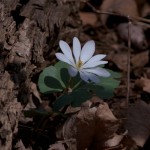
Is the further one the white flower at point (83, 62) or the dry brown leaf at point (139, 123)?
the dry brown leaf at point (139, 123)

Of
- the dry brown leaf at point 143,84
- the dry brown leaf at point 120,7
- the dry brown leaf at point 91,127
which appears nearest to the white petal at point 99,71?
the dry brown leaf at point 91,127

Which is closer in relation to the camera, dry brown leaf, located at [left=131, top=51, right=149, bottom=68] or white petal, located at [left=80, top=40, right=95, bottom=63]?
white petal, located at [left=80, top=40, right=95, bottom=63]

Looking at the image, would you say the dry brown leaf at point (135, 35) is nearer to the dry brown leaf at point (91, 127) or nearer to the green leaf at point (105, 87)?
the green leaf at point (105, 87)

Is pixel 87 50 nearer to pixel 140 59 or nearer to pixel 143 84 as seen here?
pixel 143 84

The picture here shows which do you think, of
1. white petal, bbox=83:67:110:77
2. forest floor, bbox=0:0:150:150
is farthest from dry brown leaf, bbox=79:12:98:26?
white petal, bbox=83:67:110:77

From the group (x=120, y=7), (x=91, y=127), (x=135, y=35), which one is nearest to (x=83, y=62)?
(x=91, y=127)

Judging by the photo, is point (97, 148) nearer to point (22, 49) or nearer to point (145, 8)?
point (22, 49)

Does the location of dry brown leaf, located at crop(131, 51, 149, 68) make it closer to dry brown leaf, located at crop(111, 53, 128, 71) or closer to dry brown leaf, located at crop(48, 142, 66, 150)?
Answer: dry brown leaf, located at crop(111, 53, 128, 71)
